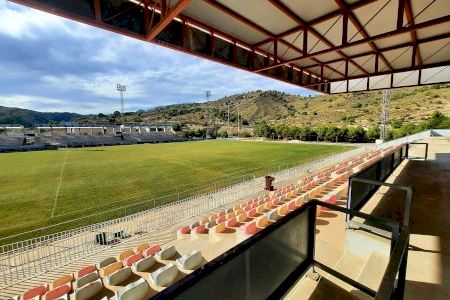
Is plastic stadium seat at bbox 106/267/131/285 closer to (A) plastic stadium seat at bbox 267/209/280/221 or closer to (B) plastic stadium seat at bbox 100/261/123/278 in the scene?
(B) plastic stadium seat at bbox 100/261/123/278

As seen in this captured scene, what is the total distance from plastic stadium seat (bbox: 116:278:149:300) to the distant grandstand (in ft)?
251

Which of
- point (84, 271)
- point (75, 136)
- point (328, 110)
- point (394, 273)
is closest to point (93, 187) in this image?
point (84, 271)

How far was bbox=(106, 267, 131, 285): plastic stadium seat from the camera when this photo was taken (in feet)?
22.3

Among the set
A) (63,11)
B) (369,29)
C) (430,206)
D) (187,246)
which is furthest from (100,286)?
(369,29)

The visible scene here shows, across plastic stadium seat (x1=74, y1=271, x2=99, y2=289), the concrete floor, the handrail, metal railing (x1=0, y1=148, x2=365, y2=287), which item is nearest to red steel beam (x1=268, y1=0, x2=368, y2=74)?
the concrete floor

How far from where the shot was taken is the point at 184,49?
8.07 m

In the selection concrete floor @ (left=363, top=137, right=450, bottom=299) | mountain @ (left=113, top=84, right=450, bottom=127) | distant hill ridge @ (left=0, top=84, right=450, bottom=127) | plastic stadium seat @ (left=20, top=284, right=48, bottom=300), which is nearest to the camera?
concrete floor @ (left=363, top=137, right=450, bottom=299)

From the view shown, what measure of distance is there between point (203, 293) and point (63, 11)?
6596 millimetres

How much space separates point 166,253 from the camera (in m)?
8.15

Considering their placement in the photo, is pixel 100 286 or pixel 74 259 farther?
pixel 74 259

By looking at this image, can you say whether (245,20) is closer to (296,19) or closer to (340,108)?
(296,19)

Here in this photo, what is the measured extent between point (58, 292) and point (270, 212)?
7133 millimetres

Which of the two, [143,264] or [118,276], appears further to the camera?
[143,264]

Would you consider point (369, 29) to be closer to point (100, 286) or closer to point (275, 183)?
point (100, 286)
